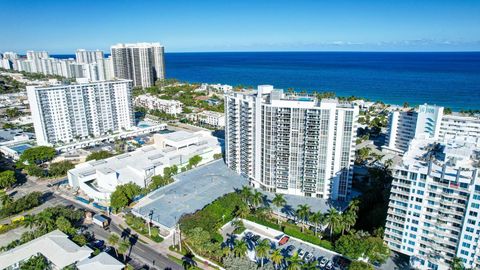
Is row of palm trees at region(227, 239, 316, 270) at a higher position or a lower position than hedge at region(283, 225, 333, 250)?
higher

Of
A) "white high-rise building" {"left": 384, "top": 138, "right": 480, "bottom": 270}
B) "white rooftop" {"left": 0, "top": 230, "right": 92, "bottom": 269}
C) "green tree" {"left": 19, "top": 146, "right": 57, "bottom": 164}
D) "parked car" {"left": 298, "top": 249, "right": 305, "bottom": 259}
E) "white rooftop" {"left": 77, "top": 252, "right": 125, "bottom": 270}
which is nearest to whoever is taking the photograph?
"white high-rise building" {"left": 384, "top": 138, "right": 480, "bottom": 270}

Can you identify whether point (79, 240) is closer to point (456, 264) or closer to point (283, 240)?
point (283, 240)

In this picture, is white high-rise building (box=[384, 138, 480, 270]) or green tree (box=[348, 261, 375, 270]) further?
green tree (box=[348, 261, 375, 270])

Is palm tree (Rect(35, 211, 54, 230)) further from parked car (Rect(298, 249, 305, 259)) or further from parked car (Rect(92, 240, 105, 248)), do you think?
parked car (Rect(298, 249, 305, 259))

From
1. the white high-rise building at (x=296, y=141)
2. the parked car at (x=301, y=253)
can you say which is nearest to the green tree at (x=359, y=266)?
the parked car at (x=301, y=253)

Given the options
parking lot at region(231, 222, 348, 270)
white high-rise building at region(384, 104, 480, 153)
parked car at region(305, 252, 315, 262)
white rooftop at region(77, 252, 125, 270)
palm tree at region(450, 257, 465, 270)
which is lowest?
parking lot at region(231, 222, 348, 270)

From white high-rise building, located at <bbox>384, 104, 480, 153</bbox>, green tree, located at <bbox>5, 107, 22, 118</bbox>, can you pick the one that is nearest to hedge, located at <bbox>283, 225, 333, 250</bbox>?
white high-rise building, located at <bbox>384, 104, 480, 153</bbox>
